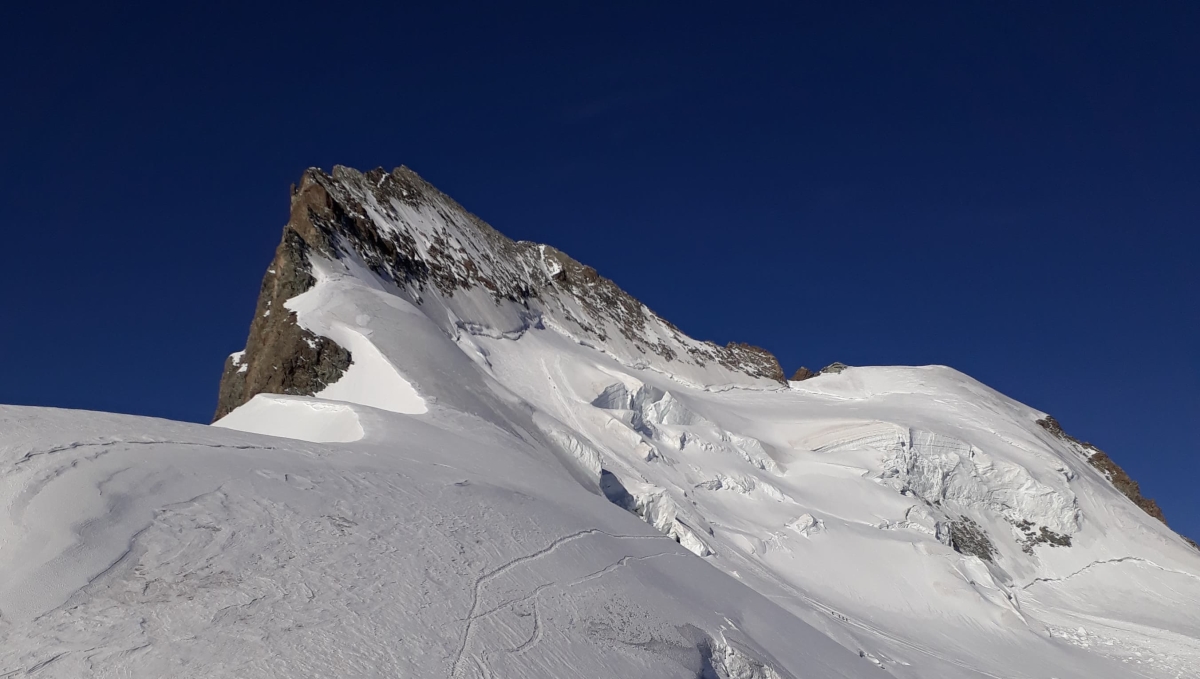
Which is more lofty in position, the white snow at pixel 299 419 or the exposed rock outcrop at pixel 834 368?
the exposed rock outcrop at pixel 834 368

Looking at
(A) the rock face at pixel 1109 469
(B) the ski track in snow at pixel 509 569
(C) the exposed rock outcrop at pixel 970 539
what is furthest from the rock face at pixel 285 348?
(A) the rock face at pixel 1109 469

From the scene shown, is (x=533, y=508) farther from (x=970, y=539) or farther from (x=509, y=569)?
(x=970, y=539)

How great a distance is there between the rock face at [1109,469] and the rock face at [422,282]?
553 inches

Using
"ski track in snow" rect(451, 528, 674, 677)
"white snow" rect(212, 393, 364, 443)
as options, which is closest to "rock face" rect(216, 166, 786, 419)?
"white snow" rect(212, 393, 364, 443)

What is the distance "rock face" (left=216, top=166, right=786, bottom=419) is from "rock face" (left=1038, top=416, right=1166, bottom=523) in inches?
553

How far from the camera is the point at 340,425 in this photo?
12070 mm

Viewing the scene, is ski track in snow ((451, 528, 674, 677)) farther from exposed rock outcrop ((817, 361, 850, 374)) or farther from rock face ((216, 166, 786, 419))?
exposed rock outcrop ((817, 361, 850, 374))

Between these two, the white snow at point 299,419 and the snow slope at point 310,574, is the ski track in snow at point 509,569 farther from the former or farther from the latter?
the white snow at point 299,419

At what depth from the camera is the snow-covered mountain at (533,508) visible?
6.01 metres

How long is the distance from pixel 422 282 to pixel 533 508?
18.5 metres

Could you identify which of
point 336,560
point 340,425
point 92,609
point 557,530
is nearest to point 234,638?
point 92,609

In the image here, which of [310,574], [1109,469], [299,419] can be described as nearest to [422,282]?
[299,419]

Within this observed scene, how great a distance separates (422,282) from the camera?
27516 millimetres

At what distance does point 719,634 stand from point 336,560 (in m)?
4.10
